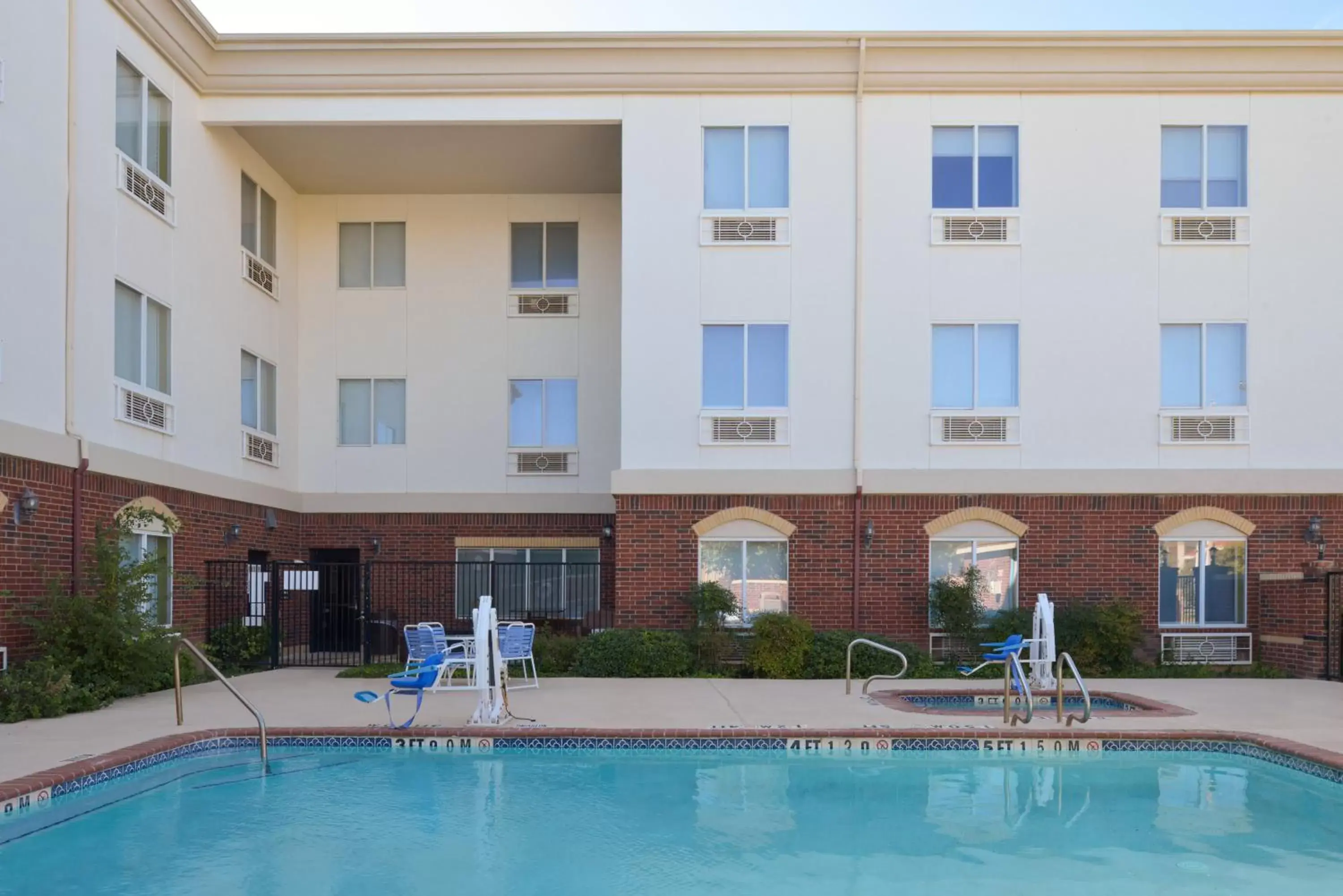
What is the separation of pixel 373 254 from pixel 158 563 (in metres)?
8.41

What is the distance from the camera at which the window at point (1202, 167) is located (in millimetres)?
16969

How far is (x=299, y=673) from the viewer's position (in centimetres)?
1570

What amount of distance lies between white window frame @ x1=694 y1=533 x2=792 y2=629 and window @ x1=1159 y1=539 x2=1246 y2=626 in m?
5.43

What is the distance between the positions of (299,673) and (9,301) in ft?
20.6

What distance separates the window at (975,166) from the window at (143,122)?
1092 centimetres

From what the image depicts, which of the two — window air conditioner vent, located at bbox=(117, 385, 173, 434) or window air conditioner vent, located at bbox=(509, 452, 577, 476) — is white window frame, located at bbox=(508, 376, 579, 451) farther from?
window air conditioner vent, located at bbox=(117, 385, 173, 434)

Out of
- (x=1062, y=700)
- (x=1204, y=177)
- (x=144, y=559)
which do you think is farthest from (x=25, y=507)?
(x=1204, y=177)

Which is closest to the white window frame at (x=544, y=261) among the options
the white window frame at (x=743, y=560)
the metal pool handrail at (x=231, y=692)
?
the white window frame at (x=743, y=560)

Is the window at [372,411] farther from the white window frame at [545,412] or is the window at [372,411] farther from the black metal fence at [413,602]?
the black metal fence at [413,602]

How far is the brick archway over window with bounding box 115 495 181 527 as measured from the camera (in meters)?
13.9

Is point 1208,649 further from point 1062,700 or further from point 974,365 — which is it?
point 1062,700

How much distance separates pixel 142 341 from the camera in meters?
14.8

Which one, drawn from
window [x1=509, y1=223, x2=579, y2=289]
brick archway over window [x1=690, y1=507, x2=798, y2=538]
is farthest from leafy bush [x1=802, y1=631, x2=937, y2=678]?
window [x1=509, y1=223, x2=579, y2=289]

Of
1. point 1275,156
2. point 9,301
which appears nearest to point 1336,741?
point 1275,156
